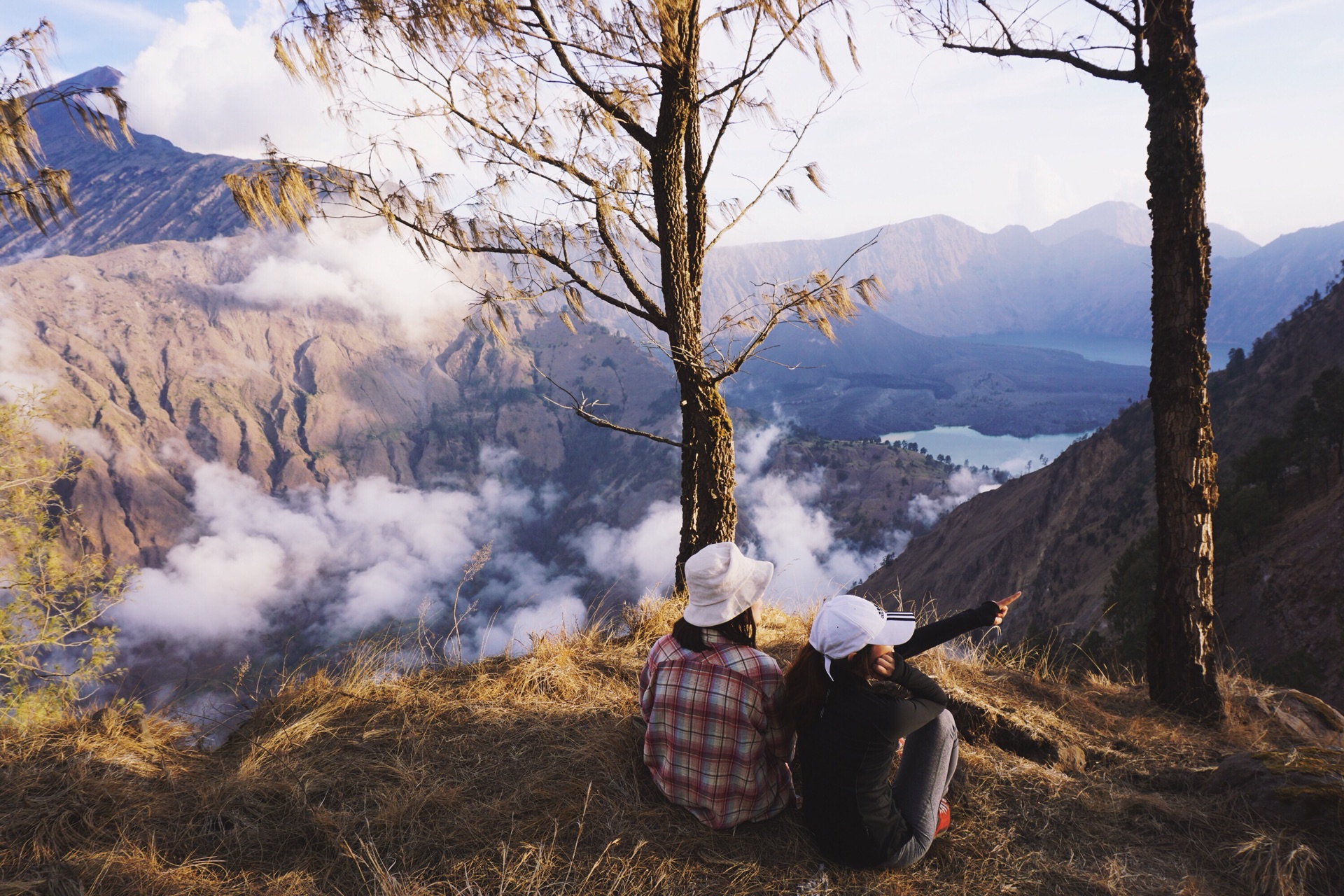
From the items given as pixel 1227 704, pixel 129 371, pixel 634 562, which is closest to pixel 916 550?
pixel 1227 704

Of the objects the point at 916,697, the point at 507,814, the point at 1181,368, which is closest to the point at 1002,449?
the point at 1181,368

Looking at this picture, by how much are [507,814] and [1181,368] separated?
468 cm

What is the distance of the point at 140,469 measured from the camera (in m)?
166

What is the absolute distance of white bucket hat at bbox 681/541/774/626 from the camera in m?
2.60

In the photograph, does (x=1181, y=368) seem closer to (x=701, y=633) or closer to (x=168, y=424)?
(x=701, y=633)

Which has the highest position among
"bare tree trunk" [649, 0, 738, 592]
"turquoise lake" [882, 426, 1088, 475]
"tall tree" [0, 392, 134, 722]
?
"bare tree trunk" [649, 0, 738, 592]

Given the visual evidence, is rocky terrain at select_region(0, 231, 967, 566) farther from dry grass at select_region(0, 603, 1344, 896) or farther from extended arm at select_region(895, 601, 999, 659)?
extended arm at select_region(895, 601, 999, 659)

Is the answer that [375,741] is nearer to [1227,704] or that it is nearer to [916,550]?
[1227,704]

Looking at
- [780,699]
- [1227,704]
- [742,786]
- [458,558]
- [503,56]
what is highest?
[503,56]

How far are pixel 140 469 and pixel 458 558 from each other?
80.8 meters

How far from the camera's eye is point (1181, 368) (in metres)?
4.22

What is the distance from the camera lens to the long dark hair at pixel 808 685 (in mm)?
2482

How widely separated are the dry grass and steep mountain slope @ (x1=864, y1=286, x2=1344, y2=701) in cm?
1814

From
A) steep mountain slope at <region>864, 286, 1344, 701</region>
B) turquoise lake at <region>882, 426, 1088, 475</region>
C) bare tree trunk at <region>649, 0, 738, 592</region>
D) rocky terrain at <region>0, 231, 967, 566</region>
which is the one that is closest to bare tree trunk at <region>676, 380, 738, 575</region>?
bare tree trunk at <region>649, 0, 738, 592</region>
